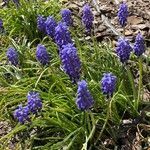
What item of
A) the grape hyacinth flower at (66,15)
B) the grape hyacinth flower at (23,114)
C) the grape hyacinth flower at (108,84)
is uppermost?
the grape hyacinth flower at (66,15)

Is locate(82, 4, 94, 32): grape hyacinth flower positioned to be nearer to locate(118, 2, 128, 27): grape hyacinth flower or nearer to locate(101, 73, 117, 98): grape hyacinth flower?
locate(118, 2, 128, 27): grape hyacinth flower

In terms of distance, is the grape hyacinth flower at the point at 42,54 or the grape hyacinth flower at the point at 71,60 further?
the grape hyacinth flower at the point at 42,54

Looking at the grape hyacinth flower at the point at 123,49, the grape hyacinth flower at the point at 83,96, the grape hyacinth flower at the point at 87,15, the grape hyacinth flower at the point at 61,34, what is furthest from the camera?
the grape hyacinth flower at the point at 87,15

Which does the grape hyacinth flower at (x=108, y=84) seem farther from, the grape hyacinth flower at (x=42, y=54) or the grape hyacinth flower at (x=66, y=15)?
the grape hyacinth flower at (x=66, y=15)

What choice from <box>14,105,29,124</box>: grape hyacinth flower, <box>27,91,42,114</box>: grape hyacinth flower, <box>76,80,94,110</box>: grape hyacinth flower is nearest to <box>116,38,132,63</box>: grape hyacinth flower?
<box>76,80,94,110</box>: grape hyacinth flower

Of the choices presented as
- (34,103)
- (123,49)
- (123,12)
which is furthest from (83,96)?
(123,12)

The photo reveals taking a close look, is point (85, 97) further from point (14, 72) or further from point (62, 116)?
point (14, 72)

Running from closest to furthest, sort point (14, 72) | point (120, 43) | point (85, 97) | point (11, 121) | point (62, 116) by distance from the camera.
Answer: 1. point (85, 97)
2. point (120, 43)
3. point (62, 116)
4. point (11, 121)
5. point (14, 72)

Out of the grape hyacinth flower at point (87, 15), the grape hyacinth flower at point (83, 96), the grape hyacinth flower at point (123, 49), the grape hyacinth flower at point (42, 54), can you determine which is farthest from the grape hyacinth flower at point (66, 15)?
the grape hyacinth flower at point (83, 96)

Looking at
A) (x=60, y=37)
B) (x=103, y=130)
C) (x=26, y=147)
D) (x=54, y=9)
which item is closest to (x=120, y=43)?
(x=60, y=37)

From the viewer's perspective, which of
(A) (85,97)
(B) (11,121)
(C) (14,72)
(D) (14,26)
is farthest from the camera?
(D) (14,26)

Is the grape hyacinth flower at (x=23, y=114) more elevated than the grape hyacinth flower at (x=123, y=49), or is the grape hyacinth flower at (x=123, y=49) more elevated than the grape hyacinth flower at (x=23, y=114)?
the grape hyacinth flower at (x=123, y=49)
